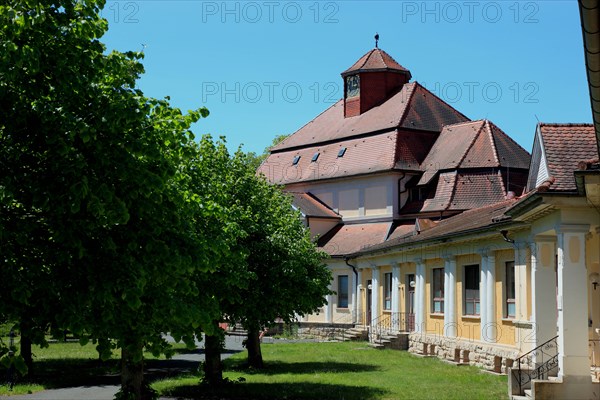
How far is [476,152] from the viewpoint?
1965 inches

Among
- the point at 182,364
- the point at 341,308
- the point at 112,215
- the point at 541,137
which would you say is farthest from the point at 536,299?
the point at 341,308

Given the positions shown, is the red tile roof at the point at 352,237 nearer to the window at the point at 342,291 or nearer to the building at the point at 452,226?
the building at the point at 452,226

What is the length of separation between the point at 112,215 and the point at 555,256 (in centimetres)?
1229

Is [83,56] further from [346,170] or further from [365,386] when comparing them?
[346,170]

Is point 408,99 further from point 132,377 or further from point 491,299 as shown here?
point 132,377

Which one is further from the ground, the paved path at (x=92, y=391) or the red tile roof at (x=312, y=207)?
the red tile roof at (x=312, y=207)

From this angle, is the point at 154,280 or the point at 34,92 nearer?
the point at 34,92

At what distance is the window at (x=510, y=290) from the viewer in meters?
24.8

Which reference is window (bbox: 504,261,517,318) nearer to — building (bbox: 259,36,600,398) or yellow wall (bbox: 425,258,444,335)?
building (bbox: 259,36,600,398)

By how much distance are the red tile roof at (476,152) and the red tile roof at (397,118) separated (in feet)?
9.65

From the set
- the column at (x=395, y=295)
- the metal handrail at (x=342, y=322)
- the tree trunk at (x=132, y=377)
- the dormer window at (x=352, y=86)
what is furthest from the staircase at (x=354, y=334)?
the tree trunk at (x=132, y=377)

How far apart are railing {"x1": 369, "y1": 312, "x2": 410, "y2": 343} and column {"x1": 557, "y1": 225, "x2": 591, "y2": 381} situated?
2055 cm

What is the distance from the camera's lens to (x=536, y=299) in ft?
60.4

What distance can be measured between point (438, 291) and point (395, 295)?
5.54 metres
